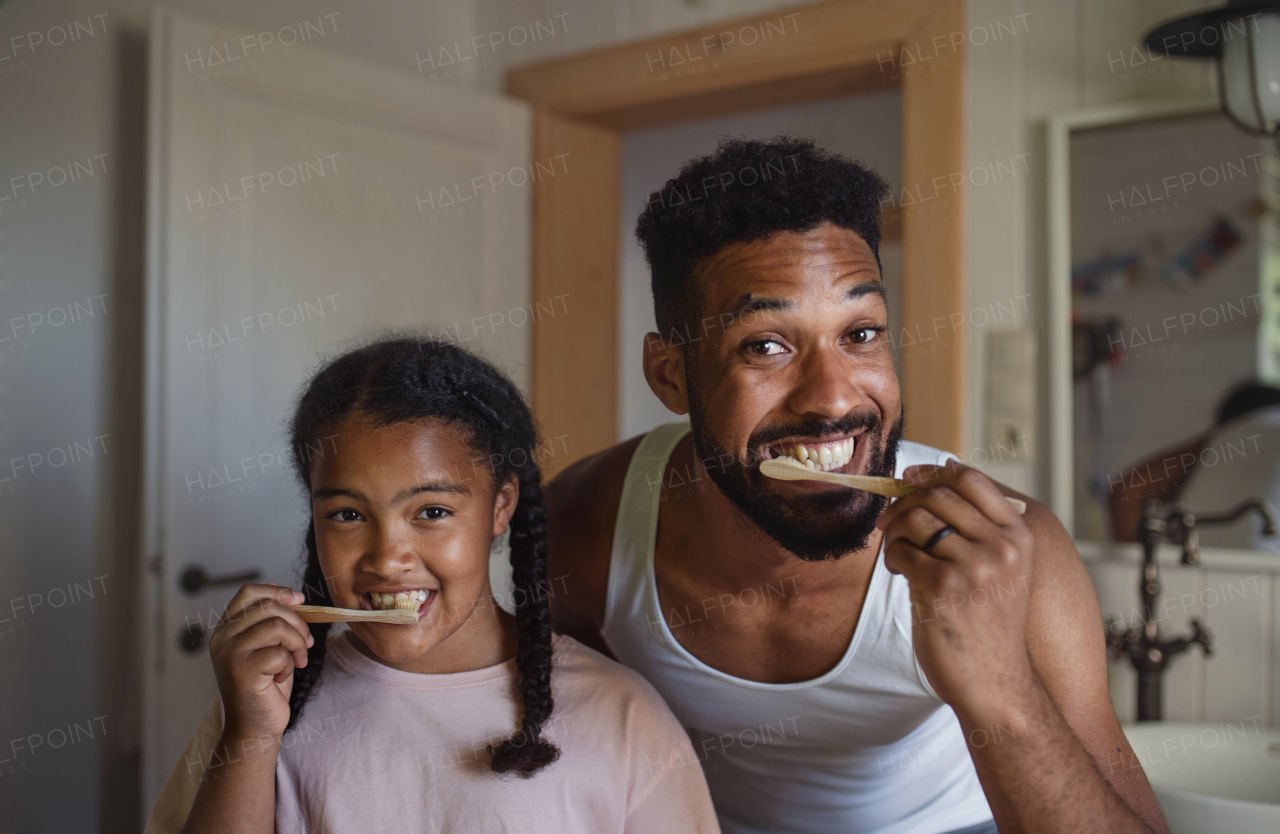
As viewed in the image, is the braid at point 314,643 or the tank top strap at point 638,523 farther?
the tank top strap at point 638,523

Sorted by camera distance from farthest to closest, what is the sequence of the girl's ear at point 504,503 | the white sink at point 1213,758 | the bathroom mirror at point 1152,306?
the bathroom mirror at point 1152,306 < the white sink at point 1213,758 < the girl's ear at point 504,503

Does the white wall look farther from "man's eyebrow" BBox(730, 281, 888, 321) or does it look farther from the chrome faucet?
the chrome faucet

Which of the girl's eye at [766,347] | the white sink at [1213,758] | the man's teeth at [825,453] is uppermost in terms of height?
the girl's eye at [766,347]

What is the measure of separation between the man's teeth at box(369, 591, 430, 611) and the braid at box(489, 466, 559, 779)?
0.42ft

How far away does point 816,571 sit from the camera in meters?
0.94

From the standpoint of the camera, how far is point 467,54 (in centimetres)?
222

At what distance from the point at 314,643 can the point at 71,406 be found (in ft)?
3.01

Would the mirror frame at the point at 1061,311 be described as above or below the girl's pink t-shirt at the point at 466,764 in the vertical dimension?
above

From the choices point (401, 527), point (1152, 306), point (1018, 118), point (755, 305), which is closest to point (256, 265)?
point (401, 527)

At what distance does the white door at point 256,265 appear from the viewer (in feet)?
4.93

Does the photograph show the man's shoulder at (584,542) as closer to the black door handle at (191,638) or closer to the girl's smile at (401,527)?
the girl's smile at (401,527)

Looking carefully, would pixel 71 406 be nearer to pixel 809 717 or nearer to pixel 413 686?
pixel 413 686

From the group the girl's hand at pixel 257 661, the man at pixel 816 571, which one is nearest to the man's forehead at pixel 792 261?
the man at pixel 816 571

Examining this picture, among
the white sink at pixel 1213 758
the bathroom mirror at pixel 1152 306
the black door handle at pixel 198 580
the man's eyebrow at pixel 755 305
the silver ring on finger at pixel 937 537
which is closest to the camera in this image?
the silver ring on finger at pixel 937 537
